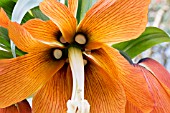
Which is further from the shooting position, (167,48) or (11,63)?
(167,48)

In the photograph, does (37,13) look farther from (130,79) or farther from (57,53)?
(130,79)

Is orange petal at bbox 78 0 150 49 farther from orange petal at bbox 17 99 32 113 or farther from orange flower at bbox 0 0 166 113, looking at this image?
orange petal at bbox 17 99 32 113

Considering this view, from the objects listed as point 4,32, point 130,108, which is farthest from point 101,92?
point 4,32

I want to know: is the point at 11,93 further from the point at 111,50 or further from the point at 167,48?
the point at 167,48

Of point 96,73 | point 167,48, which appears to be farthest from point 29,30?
point 167,48

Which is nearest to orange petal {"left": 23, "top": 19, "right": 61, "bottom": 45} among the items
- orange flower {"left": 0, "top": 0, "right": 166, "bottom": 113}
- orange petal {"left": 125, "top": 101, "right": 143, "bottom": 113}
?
orange flower {"left": 0, "top": 0, "right": 166, "bottom": 113}
